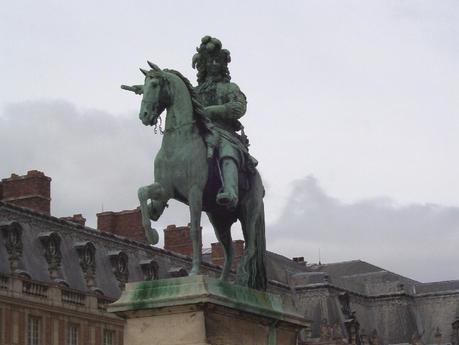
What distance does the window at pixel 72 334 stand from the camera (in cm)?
6144

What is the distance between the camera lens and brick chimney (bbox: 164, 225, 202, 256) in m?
78.5

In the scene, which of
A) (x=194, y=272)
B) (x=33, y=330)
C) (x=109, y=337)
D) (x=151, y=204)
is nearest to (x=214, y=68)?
(x=151, y=204)

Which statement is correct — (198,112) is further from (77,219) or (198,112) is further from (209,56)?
(77,219)

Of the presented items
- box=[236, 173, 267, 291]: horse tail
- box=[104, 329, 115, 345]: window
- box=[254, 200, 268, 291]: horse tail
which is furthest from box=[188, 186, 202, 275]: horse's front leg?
box=[104, 329, 115, 345]: window

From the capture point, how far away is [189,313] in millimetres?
14984

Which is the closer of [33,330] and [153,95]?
[153,95]

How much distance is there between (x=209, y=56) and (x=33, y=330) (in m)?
43.7

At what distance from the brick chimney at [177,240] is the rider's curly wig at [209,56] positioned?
60.9m

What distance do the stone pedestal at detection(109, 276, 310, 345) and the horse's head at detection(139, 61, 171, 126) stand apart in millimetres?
2117

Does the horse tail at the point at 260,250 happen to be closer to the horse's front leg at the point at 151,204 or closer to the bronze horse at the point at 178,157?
the bronze horse at the point at 178,157

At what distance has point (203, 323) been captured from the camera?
587 inches

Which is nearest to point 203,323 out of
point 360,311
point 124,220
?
point 124,220

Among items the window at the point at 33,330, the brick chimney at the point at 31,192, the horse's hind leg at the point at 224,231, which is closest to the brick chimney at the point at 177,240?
the brick chimney at the point at 31,192

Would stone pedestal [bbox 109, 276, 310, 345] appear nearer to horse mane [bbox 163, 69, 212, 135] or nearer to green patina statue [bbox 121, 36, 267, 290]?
green patina statue [bbox 121, 36, 267, 290]
